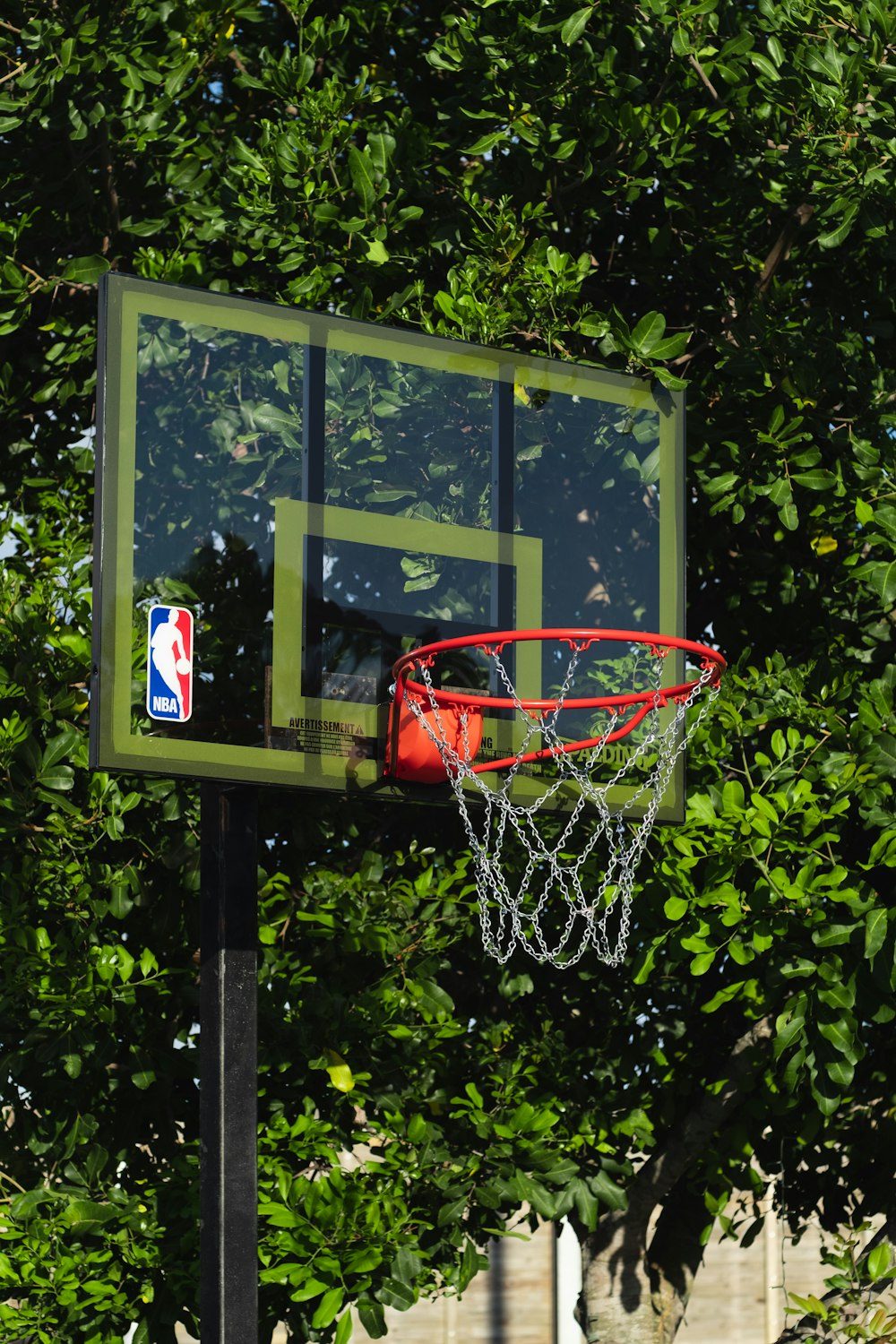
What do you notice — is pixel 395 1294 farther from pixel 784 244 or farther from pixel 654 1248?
pixel 784 244

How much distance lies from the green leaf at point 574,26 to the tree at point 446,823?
0.04 ft

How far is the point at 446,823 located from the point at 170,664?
3.05 meters

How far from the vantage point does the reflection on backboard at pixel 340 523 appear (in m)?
6.36

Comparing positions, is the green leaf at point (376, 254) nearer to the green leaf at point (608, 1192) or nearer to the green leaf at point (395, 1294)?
the green leaf at point (608, 1192)

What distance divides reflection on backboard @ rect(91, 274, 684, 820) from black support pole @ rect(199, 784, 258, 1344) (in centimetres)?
43

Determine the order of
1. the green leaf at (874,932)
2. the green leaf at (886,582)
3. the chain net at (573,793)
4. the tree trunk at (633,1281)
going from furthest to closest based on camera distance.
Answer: the tree trunk at (633,1281) < the green leaf at (886,582) < the green leaf at (874,932) < the chain net at (573,793)

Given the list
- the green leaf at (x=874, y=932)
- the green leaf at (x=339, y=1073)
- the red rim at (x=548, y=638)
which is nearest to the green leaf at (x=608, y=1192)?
the green leaf at (x=339, y=1073)

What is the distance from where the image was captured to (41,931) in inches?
301

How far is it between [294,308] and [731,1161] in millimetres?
4529

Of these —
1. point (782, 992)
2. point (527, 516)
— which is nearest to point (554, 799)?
point (527, 516)

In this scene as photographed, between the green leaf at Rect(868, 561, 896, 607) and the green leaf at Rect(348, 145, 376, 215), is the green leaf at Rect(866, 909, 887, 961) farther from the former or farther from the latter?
the green leaf at Rect(348, 145, 376, 215)

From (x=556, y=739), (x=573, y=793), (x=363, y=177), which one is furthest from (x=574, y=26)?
(x=573, y=793)

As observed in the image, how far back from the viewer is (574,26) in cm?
807

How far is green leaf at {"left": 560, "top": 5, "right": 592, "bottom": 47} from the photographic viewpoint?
26.5 feet
